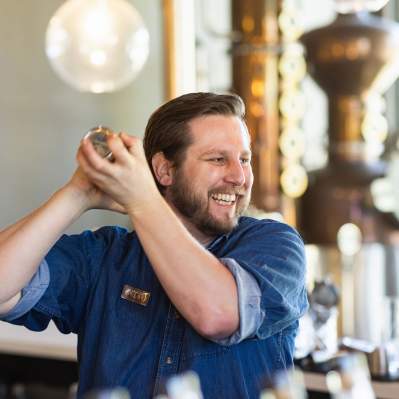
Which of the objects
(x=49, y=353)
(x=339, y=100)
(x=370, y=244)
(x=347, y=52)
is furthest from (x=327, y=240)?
(x=49, y=353)

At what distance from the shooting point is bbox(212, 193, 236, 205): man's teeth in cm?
171

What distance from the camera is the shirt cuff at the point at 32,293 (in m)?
1.67

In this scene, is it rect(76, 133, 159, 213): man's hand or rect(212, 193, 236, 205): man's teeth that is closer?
rect(76, 133, 159, 213): man's hand

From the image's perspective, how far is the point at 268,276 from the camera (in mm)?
1609

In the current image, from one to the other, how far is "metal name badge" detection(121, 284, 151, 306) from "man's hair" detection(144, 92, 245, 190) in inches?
9.3

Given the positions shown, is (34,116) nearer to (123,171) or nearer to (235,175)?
(235,175)

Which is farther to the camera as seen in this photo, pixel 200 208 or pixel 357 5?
pixel 357 5

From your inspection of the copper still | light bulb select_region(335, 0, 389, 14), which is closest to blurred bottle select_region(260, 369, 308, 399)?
→ the copper still

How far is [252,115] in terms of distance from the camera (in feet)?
15.8

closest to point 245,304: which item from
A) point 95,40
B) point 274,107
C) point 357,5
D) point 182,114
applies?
point 182,114

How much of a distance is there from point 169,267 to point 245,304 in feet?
0.45

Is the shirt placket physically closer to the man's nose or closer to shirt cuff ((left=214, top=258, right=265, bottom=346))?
shirt cuff ((left=214, top=258, right=265, bottom=346))

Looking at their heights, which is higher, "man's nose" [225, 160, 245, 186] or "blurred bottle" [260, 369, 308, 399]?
"man's nose" [225, 160, 245, 186]

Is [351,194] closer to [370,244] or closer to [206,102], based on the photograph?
[370,244]
